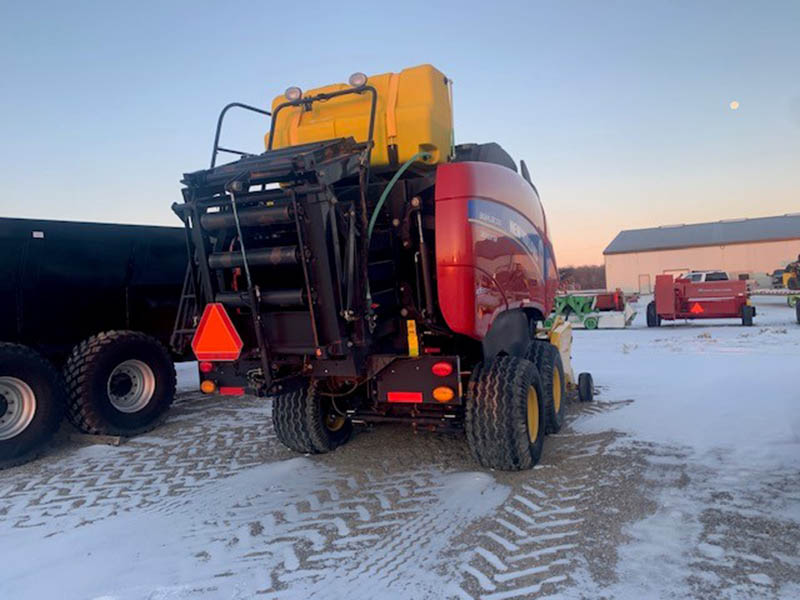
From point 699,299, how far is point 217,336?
16.7m

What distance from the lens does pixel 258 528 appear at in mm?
3943

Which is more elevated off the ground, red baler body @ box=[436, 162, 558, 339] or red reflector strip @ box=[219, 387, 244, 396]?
red baler body @ box=[436, 162, 558, 339]

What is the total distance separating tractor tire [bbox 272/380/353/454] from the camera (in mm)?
5520

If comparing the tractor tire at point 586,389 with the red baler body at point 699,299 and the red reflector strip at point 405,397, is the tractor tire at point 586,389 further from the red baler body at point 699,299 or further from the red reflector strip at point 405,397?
the red baler body at point 699,299

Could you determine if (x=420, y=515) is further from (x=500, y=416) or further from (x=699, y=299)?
(x=699, y=299)

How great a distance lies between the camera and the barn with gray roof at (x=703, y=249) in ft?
174

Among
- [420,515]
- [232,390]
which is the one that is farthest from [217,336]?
[420,515]

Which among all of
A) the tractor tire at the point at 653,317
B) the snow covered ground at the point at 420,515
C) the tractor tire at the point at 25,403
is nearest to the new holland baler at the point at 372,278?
the snow covered ground at the point at 420,515

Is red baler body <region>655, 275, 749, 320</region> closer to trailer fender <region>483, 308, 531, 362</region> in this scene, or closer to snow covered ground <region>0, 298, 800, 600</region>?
snow covered ground <region>0, 298, 800, 600</region>

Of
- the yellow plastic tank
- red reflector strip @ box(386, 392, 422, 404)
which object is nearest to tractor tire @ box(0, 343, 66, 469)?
the yellow plastic tank

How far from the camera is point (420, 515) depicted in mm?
4070

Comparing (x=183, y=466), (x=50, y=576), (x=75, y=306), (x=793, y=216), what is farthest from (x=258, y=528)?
(x=793, y=216)

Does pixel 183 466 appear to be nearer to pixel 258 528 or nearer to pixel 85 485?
pixel 85 485

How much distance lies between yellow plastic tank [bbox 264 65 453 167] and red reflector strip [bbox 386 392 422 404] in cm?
198
